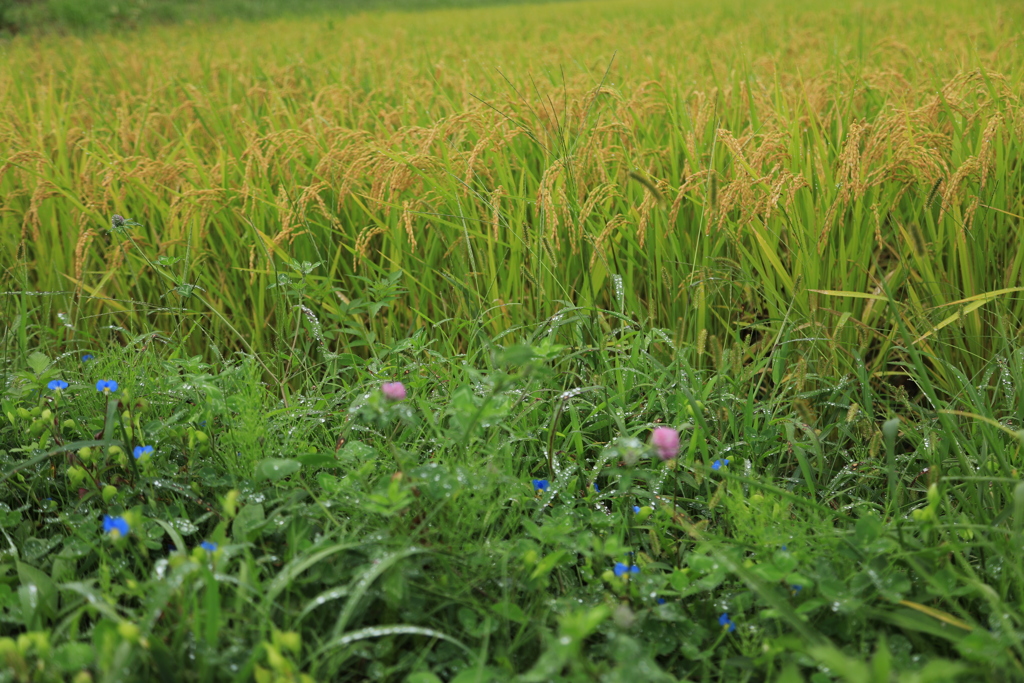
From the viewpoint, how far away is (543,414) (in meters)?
1.61

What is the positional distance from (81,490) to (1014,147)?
251 centimetres

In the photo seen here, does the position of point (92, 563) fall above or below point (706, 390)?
below

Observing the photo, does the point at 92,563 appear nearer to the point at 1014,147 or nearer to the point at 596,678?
the point at 596,678

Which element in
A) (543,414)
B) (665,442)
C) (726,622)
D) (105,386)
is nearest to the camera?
(665,442)

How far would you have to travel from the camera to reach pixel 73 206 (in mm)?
2348

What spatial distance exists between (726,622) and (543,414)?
0.63 metres

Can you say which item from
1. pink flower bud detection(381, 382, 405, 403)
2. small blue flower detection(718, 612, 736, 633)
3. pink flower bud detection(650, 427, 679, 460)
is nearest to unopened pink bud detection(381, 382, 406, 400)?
pink flower bud detection(381, 382, 405, 403)

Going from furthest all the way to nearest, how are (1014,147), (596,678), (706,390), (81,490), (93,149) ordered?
(93,149), (1014,147), (706,390), (81,490), (596,678)

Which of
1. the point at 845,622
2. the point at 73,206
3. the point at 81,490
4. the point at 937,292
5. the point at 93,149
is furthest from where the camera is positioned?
the point at 93,149

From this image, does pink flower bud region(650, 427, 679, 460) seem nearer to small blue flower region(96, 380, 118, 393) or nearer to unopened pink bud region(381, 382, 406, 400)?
unopened pink bud region(381, 382, 406, 400)

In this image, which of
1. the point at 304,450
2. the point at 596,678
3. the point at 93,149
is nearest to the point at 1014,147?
the point at 596,678

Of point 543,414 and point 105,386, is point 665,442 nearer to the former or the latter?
point 543,414

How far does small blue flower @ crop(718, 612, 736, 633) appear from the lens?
1061 mm

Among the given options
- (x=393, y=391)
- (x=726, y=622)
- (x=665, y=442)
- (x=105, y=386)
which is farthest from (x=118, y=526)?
(x=726, y=622)
